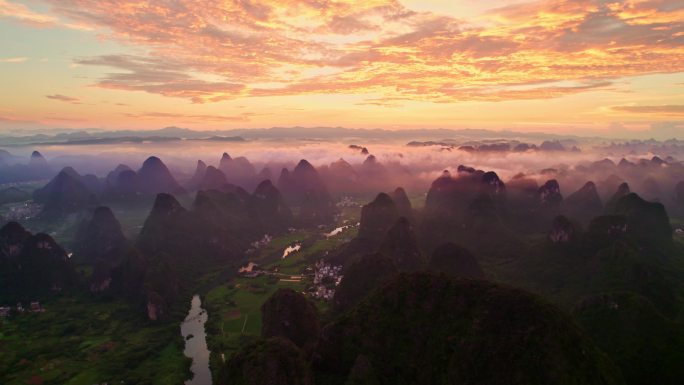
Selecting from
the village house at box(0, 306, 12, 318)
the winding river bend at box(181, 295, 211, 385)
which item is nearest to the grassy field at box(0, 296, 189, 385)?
the winding river bend at box(181, 295, 211, 385)

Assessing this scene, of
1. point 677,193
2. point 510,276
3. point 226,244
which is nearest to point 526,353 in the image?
point 510,276

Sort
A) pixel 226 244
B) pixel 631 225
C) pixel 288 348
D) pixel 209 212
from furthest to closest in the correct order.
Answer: pixel 209 212
pixel 226 244
pixel 631 225
pixel 288 348

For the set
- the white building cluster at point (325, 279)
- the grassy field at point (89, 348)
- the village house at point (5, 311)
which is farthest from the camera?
the white building cluster at point (325, 279)

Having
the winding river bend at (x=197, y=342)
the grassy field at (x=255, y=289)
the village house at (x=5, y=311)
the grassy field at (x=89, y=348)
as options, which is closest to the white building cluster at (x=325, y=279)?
the grassy field at (x=255, y=289)

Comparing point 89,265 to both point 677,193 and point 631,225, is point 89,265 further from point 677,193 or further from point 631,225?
point 677,193

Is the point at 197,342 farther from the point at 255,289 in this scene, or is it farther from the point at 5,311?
the point at 5,311

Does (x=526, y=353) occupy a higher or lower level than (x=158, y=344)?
higher

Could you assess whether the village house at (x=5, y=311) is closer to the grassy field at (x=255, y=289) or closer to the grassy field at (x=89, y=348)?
the grassy field at (x=89, y=348)

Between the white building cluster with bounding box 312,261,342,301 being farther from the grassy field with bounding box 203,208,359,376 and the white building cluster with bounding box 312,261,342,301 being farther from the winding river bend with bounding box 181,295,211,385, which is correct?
the winding river bend with bounding box 181,295,211,385
